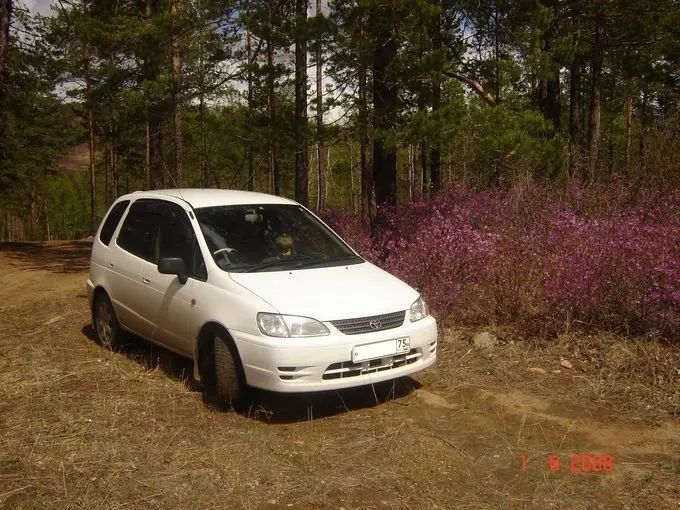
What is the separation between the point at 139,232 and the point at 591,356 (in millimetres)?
4633

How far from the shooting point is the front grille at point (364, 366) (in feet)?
15.6

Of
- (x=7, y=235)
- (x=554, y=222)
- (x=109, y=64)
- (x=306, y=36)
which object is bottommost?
(x=7, y=235)

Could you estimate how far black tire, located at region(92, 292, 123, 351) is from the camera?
6848 millimetres

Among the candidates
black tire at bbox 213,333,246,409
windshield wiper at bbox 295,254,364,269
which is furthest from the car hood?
black tire at bbox 213,333,246,409

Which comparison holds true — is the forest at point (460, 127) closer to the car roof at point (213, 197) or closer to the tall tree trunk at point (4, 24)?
the tall tree trunk at point (4, 24)

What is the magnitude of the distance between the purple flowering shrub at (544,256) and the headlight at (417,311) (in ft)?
6.63

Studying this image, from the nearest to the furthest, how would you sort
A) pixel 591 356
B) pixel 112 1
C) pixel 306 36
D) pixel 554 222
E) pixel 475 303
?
pixel 591 356 → pixel 475 303 → pixel 554 222 → pixel 306 36 → pixel 112 1

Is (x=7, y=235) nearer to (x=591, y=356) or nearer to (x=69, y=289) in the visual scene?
(x=69, y=289)

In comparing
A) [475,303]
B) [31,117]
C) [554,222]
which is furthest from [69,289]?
[31,117]

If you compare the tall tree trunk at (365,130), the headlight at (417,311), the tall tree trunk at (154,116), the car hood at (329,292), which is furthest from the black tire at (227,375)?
the tall tree trunk at (154,116)

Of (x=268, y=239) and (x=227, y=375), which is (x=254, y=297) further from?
(x=268, y=239)

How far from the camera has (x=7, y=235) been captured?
217ft

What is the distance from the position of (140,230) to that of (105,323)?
123cm

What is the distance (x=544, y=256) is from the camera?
7.50 m
